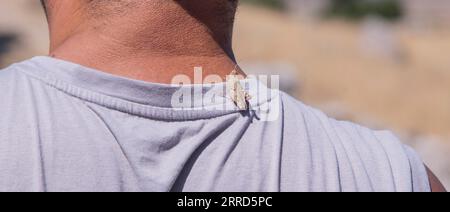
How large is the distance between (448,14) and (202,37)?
110 ft

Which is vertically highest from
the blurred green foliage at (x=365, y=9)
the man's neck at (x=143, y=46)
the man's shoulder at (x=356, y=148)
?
the blurred green foliage at (x=365, y=9)

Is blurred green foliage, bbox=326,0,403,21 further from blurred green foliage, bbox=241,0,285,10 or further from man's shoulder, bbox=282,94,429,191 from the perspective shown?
man's shoulder, bbox=282,94,429,191

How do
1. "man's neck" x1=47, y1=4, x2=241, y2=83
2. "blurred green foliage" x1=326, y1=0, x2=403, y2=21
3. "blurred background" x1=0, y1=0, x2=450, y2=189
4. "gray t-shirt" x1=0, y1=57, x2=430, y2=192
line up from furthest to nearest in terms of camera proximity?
"blurred green foliage" x1=326, y1=0, x2=403, y2=21 → "blurred background" x1=0, y1=0, x2=450, y2=189 → "man's neck" x1=47, y1=4, x2=241, y2=83 → "gray t-shirt" x1=0, y1=57, x2=430, y2=192

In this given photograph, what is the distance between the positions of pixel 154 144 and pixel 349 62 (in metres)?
15.8

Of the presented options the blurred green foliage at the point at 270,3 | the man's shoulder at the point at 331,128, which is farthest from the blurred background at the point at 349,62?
the man's shoulder at the point at 331,128

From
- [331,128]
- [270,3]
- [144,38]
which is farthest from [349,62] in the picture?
[144,38]

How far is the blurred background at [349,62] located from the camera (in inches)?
519

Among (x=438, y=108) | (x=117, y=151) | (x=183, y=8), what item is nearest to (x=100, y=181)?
(x=117, y=151)

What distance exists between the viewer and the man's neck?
4.96 ft

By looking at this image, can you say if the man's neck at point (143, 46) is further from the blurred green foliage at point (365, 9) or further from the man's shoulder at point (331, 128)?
the blurred green foliage at point (365, 9)

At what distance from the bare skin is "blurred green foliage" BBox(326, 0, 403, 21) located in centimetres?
2531

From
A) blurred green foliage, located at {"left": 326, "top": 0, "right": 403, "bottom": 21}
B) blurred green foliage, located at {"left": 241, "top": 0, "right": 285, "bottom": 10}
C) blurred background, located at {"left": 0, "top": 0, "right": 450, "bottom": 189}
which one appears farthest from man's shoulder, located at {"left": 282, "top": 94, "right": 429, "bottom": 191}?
blurred green foliage, located at {"left": 326, "top": 0, "right": 403, "bottom": 21}

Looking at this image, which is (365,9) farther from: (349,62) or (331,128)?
(331,128)
